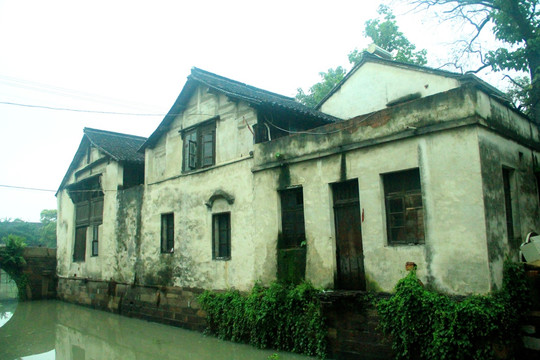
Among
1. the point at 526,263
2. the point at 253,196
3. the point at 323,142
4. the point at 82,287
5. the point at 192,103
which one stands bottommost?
the point at 82,287

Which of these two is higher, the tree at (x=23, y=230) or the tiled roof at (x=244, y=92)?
the tiled roof at (x=244, y=92)

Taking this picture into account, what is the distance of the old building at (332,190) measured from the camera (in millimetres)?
7199

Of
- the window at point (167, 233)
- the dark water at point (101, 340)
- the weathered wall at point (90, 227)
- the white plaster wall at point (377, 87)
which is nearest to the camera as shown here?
the dark water at point (101, 340)

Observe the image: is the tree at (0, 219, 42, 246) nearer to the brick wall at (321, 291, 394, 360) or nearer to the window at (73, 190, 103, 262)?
the window at (73, 190, 103, 262)

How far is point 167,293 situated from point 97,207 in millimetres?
6830

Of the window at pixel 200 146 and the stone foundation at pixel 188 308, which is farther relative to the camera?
the window at pixel 200 146

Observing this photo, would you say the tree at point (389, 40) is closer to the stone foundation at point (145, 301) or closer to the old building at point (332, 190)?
the old building at point (332, 190)

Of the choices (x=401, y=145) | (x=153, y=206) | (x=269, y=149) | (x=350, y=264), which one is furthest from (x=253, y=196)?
(x=153, y=206)

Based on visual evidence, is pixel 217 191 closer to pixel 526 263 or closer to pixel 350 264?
pixel 350 264

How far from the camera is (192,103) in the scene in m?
13.6

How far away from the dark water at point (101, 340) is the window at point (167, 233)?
241cm

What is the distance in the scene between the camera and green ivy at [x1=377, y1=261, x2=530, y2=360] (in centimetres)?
636

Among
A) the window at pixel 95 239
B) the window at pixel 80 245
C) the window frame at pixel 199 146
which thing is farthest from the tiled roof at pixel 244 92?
the window at pixel 80 245

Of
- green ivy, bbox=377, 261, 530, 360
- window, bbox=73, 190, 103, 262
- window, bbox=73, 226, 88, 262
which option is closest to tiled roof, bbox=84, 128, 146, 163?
window, bbox=73, 190, 103, 262
